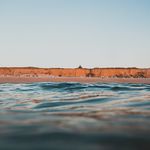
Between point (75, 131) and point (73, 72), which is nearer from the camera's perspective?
point (75, 131)

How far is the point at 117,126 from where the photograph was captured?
118 inches

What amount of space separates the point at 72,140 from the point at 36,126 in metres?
0.72

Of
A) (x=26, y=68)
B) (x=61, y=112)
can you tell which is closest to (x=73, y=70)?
(x=26, y=68)

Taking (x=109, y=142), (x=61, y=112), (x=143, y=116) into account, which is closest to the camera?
(x=109, y=142)

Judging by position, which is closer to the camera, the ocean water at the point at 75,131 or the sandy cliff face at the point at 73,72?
the ocean water at the point at 75,131

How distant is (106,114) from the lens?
12.6 ft

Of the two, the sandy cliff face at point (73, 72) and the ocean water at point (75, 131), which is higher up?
the sandy cliff face at point (73, 72)

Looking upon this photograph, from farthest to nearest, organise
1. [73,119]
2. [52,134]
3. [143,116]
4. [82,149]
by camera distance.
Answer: [143,116]
[73,119]
[52,134]
[82,149]

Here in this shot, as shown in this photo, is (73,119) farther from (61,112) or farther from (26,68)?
(26,68)

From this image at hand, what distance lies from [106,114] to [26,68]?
2432 inches

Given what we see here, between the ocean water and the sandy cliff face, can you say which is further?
the sandy cliff face

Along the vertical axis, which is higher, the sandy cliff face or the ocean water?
the sandy cliff face

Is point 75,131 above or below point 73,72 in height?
below

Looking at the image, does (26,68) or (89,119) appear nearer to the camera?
(89,119)
